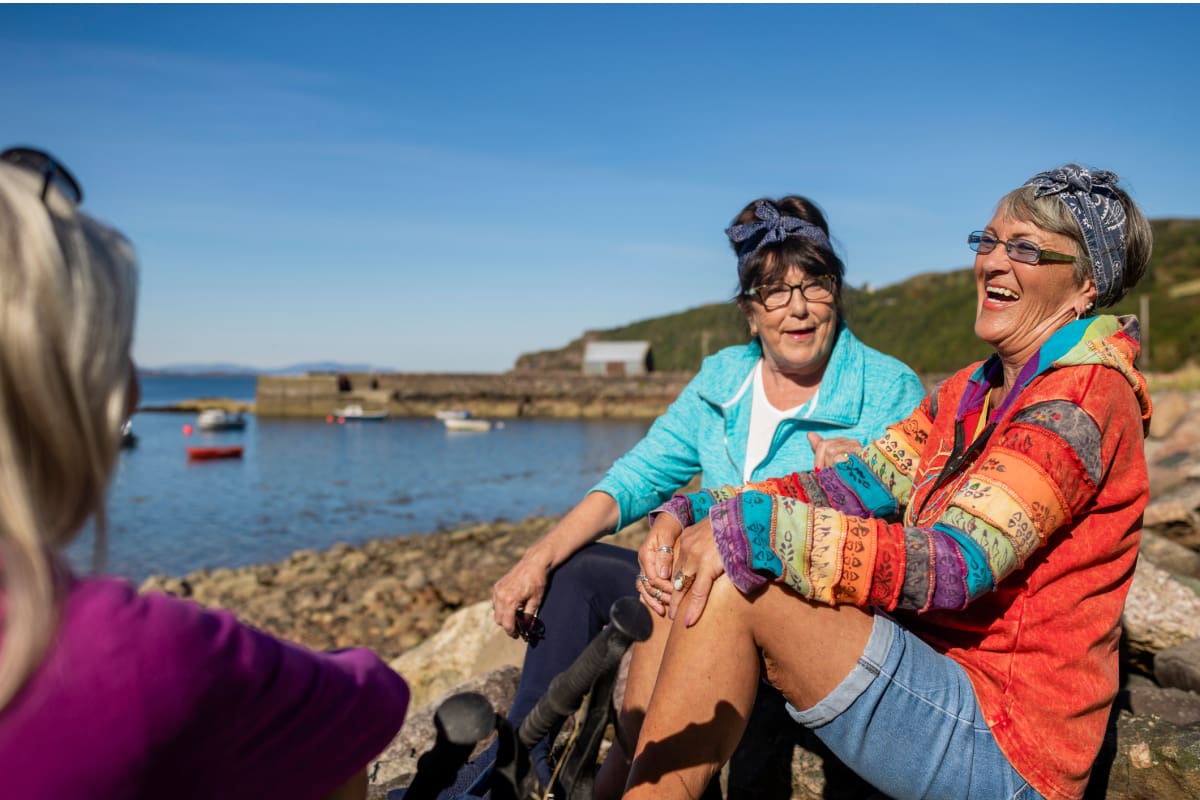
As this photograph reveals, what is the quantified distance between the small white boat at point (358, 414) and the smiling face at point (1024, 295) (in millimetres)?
48256

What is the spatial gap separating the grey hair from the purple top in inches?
79.6

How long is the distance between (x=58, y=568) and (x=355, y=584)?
10.3 metres

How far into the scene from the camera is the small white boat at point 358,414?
4897cm

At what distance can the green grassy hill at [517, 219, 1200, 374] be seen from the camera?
124 feet

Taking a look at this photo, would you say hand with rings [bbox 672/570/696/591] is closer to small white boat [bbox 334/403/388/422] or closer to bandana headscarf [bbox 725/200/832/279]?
bandana headscarf [bbox 725/200/832/279]

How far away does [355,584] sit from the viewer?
10.9 meters

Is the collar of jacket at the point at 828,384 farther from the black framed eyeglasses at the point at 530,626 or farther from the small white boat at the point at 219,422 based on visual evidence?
the small white boat at the point at 219,422

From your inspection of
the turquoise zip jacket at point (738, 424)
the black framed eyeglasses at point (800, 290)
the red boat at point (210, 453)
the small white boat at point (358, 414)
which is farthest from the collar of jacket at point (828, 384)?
the small white boat at point (358, 414)

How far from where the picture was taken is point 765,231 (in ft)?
11.3

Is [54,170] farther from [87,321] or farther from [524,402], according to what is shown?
[524,402]

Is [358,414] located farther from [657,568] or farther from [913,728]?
[913,728]

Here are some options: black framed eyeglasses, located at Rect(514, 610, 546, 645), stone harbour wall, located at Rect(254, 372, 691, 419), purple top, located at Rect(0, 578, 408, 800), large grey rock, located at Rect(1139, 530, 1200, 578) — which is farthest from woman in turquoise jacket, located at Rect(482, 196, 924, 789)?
stone harbour wall, located at Rect(254, 372, 691, 419)

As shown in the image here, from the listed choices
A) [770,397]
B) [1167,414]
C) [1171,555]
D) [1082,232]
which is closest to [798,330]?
[770,397]

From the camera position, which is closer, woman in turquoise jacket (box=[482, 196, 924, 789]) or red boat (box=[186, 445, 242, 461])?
woman in turquoise jacket (box=[482, 196, 924, 789])
